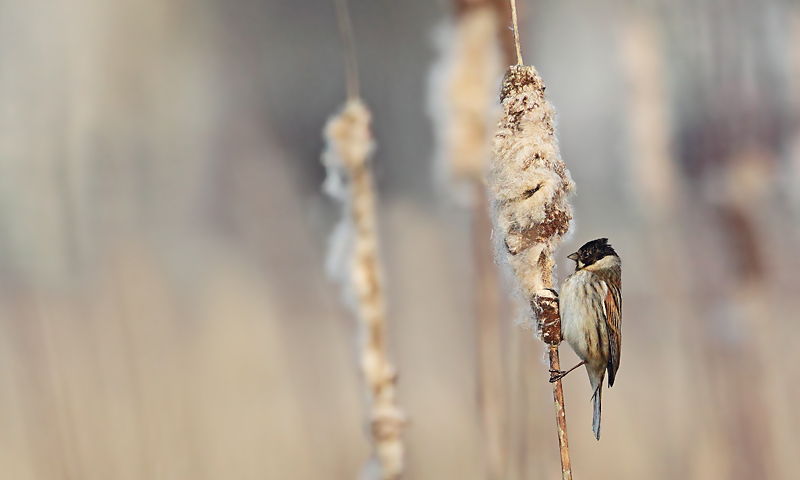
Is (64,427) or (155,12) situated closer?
(64,427)

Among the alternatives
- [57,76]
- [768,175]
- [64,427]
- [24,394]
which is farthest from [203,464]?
[768,175]

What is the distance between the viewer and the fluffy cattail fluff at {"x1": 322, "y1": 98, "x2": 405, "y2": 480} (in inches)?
45.0

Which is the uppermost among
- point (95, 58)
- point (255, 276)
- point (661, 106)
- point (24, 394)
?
point (95, 58)

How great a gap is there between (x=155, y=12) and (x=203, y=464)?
2109 mm

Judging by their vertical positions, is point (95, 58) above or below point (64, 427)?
above

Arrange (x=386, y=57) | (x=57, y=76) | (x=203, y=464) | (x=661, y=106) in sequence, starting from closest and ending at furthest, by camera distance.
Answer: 1. (x=661, y=106)
2. (x=57, y=76)
3. (x=203, y=464)
4. (x=386, y=57)

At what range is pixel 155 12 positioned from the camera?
8.39 feet

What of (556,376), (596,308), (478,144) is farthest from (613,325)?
(478,144)

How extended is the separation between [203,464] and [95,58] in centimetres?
182

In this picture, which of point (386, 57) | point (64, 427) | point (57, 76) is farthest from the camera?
point (386, 57)

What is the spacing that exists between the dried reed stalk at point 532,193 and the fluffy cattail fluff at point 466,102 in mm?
132

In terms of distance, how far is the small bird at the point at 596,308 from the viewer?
139cm

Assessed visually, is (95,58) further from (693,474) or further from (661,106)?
(693,474)

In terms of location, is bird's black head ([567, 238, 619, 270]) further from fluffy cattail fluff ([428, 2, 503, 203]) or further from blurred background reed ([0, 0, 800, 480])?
fluffy cattail fluff ([428, 2, 503, 203])
